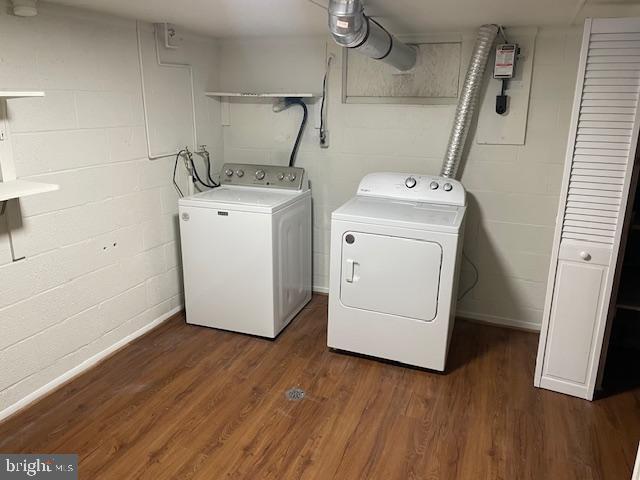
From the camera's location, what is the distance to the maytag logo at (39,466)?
1.90m

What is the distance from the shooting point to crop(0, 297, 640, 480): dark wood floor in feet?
6.50

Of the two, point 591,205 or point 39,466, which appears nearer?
point 39,466

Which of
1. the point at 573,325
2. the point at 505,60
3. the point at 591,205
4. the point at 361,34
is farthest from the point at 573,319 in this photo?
the point at 361,34

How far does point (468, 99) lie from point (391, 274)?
118 cm

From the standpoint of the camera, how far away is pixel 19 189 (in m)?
A: 1.92

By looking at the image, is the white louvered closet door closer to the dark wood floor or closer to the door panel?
the door panel

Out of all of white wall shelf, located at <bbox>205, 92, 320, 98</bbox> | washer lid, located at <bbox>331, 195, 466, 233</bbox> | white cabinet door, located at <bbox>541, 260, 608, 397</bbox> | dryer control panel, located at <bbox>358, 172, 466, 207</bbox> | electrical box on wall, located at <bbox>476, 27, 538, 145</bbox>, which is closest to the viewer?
white cabinet door, located at <bbox>541, 260, 608, 397</bbox>

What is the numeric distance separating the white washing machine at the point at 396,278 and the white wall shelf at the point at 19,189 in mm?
1407

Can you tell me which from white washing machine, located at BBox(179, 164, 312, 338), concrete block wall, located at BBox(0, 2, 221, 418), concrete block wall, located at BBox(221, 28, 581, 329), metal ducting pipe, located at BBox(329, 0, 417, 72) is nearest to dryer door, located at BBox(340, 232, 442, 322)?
white washing machine, located at BBox(179, 164, 312, 338)

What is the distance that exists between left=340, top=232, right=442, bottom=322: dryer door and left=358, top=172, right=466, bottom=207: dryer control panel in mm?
545

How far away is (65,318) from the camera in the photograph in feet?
8.09

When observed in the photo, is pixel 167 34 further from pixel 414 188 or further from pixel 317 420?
pixel 317 420

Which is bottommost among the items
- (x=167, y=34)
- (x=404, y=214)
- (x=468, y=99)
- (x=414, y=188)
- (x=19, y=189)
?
(x=404, y=214)

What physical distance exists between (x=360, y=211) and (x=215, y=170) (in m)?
1.42
